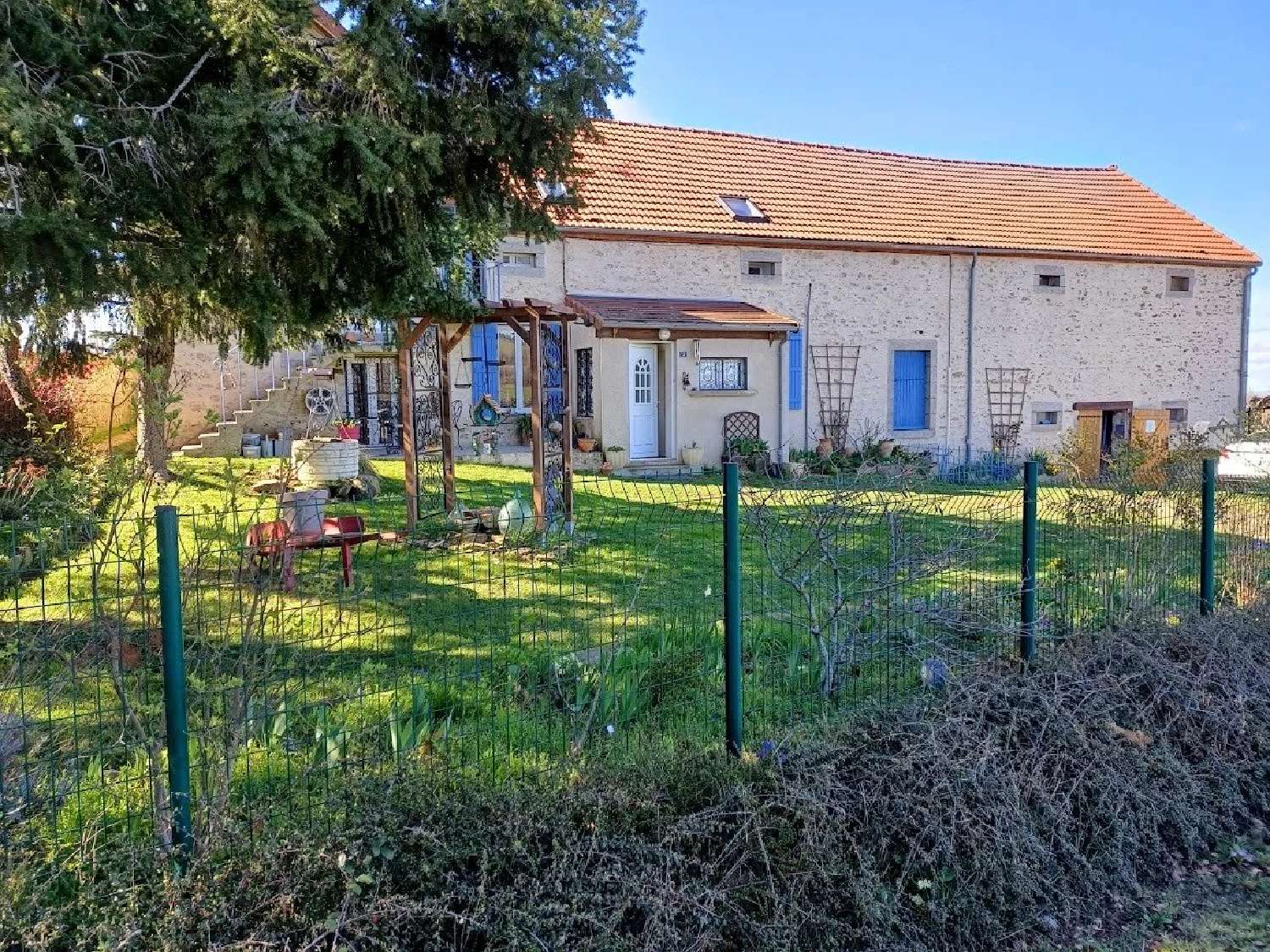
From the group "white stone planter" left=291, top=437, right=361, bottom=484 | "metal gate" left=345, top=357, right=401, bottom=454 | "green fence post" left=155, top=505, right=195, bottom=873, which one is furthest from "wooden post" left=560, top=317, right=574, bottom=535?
"metal gate" left=345, top=357, right=401, bottom=454

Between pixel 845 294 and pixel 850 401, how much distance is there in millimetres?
2138

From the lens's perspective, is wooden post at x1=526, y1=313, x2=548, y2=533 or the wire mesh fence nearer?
the wire mesh fence

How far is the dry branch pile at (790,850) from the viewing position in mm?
2592

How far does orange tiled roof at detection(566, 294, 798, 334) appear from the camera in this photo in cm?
1362

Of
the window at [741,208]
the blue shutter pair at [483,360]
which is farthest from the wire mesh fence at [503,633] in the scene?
the window at [741,208]

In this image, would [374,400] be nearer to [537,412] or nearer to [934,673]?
[537,412]

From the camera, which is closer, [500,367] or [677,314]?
[677,314]

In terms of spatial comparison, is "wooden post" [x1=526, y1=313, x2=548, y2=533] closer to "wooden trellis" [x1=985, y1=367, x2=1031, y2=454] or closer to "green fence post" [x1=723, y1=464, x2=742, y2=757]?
"green fence post" [x1=723, y1=464, x2=742, y2=757]

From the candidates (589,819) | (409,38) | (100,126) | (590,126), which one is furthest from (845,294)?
(589,819)

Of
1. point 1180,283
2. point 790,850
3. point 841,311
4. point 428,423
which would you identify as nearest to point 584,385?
point 428,423

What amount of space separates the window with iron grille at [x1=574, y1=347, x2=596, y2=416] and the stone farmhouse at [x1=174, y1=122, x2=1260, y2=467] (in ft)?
0.13

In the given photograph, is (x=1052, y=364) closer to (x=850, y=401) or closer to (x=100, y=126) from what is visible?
(x=850, y=401)

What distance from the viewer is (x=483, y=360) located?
50.2 ft

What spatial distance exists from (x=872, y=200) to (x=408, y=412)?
13307mm
